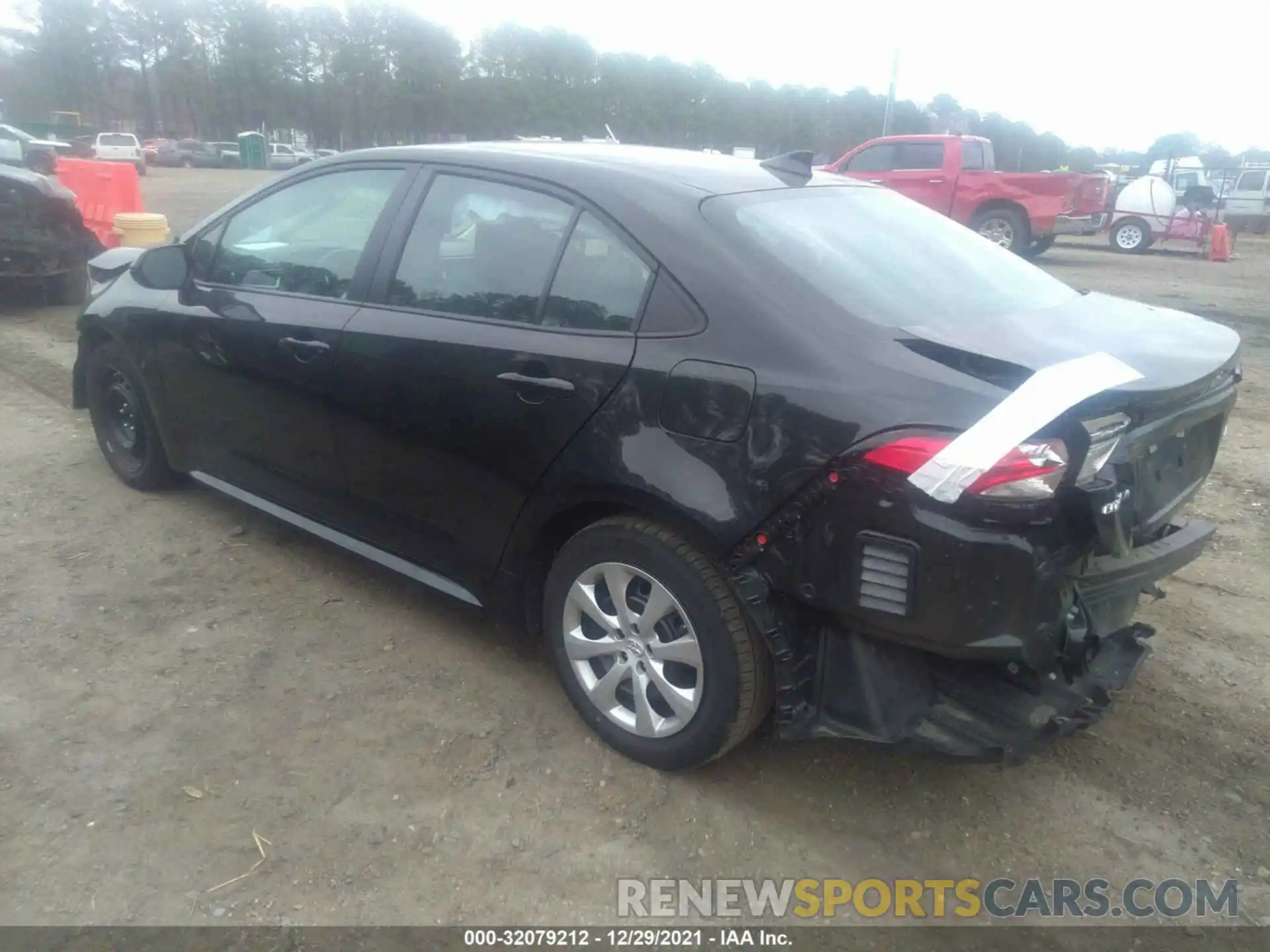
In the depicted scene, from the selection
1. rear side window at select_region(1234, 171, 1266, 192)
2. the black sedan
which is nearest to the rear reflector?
the black sedan

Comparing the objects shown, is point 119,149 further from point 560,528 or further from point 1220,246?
point 560,528

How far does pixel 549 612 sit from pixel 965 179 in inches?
580

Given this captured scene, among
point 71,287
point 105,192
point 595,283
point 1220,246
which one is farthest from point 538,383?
point 1220,246

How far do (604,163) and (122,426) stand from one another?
3071 millimetres

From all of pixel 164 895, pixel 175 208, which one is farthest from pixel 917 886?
pixel 175 208

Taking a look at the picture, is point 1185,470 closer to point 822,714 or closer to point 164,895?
point 822,714

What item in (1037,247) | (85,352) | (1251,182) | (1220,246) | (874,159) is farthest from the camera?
(1251,182)

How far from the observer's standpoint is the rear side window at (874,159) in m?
15.9

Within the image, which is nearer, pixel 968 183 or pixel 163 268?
pixel 163 268

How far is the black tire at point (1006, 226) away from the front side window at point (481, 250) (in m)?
14.2

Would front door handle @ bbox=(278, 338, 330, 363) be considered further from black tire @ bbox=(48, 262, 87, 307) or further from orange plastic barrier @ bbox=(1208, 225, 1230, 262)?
orange plastic barrier @ bbox=(1208, 225, 1230, 262)

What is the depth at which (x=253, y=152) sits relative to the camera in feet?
165

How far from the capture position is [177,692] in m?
3.22

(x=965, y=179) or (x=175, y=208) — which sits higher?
(x=965, y=179)
